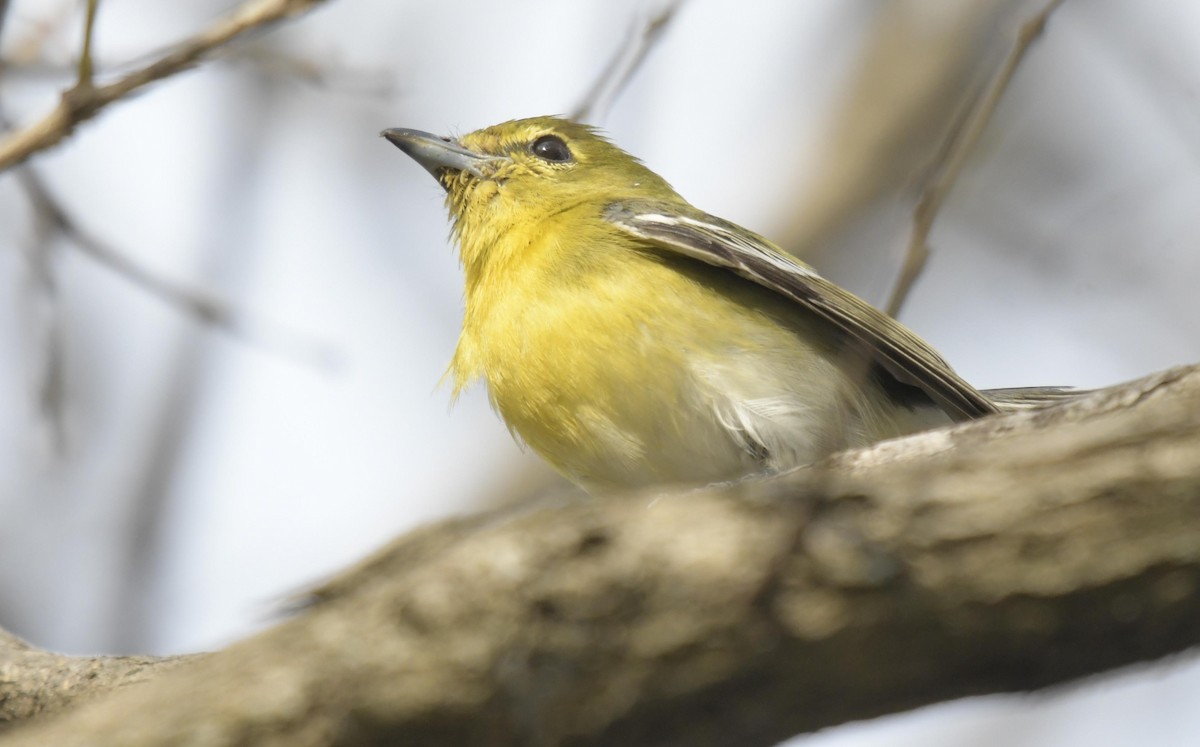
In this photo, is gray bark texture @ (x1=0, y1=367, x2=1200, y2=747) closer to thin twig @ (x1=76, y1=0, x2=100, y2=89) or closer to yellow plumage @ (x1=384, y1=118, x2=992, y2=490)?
thin twig @ (x1=76, y1=0, x2=100, y2=89)

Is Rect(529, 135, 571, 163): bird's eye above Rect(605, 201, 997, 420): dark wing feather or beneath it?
above

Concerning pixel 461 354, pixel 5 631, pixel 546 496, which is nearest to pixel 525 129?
pixel 461 354

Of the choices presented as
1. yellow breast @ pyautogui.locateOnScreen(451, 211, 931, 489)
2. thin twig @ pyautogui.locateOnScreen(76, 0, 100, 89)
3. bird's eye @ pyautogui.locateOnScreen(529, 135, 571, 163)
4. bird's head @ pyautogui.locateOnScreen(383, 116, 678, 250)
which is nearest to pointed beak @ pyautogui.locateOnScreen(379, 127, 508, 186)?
bird's head @ pyautogui.locateOnScreen(383, 116, 678, 250)

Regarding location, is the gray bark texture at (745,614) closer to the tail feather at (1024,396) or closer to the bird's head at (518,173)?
the tail feather at (1024,396)

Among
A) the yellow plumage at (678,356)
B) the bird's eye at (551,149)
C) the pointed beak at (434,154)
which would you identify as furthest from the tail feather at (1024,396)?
the pointed beak at (434,154)

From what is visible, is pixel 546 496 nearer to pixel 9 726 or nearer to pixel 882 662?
pixel 882 662

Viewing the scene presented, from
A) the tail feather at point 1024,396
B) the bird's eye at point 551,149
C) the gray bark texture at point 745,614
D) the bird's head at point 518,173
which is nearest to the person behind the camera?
the gray bark texture at point 745,614
